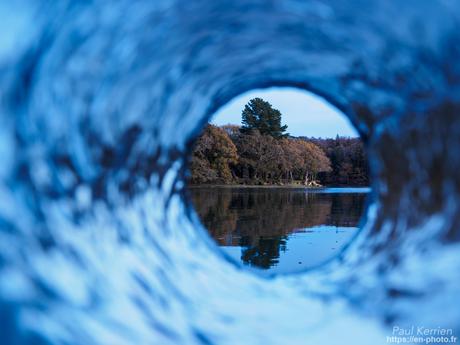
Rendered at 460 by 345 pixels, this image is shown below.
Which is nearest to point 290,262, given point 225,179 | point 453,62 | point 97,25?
point 453,62

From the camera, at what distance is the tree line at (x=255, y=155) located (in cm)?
4434

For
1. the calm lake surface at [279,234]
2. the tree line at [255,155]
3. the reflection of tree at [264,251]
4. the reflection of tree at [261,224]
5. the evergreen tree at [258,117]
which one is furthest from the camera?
the evergreen tree at [258,117]

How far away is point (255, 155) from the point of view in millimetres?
51750

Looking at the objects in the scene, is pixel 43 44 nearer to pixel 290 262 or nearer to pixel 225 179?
pixel 290 262

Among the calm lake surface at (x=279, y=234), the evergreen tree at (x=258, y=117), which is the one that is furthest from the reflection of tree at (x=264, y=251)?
the evergreen tree at (x=258, y=117)

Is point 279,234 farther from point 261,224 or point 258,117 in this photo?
point 258,117

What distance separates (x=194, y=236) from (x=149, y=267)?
1589mm

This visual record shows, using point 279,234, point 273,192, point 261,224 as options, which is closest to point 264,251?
point 279,234

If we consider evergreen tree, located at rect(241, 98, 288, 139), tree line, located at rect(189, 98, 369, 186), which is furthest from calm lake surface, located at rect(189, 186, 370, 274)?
evergreen tree, located at rect(241, 98, 288, 139)

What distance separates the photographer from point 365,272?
3.67 m

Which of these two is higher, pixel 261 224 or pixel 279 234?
pixel 261 224

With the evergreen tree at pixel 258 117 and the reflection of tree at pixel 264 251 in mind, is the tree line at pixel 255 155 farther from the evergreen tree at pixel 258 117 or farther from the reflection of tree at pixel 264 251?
the reflection of tree at pixel 264 251

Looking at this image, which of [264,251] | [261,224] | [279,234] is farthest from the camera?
[261,224]

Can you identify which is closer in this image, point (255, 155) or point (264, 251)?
point (264, 251)
